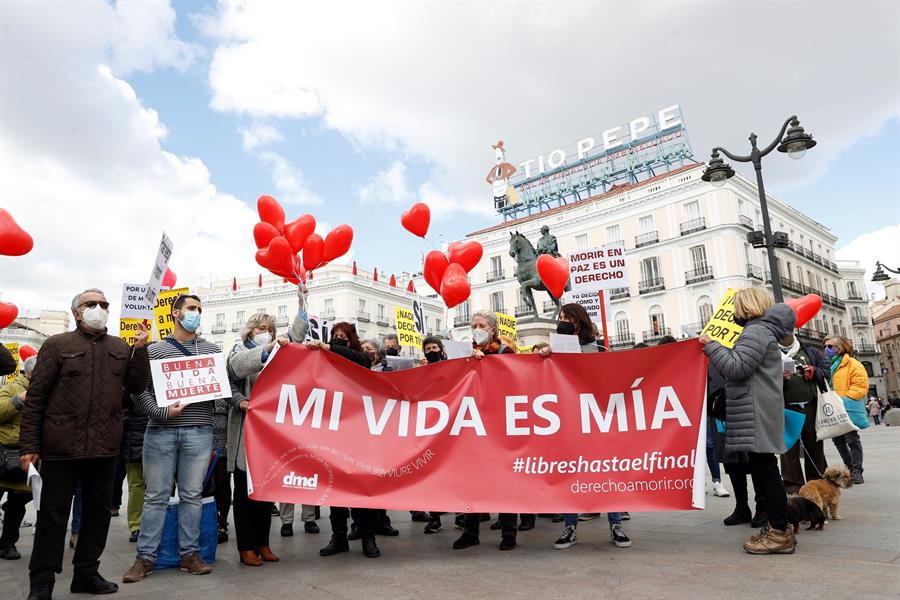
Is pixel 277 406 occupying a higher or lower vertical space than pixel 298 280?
lower

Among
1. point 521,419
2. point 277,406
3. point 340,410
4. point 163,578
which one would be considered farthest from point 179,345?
point 521,419

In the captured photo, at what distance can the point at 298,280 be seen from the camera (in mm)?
7812

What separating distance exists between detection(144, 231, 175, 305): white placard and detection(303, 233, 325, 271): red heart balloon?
1.95 meters

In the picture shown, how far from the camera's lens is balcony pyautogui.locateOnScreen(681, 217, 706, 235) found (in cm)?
3850

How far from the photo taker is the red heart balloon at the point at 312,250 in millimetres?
8867

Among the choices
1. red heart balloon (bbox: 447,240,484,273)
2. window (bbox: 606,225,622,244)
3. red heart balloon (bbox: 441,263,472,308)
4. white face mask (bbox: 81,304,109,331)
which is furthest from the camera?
window (bbox: 606,225,622,244)

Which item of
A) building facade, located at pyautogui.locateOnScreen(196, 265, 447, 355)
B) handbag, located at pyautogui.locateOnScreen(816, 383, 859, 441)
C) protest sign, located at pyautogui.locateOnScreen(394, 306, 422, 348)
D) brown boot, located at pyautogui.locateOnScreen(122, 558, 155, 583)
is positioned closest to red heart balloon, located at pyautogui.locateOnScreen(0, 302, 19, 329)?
brown boot, located at pyautogui.locateOnScreen(122, 558, 155, 583)

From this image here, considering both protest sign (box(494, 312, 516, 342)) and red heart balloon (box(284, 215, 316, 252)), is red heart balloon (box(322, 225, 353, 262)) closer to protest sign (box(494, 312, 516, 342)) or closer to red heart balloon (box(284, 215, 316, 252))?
red heart balloon (box(284, 215, 316, 252))

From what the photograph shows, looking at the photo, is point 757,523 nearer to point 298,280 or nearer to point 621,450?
point 621,450

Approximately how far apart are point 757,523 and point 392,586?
3.25m

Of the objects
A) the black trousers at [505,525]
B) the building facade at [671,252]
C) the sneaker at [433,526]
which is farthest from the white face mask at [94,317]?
the building facade at [671,252]

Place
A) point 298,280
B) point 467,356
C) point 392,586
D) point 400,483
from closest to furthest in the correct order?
1. point 392,586
2. point 400,483
3. point 467,356
4. point 298,280

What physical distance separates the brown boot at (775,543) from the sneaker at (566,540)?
126 centimetres

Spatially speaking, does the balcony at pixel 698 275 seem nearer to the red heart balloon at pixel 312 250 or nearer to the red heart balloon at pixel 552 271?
the red heart balloon at pixel 552 271
